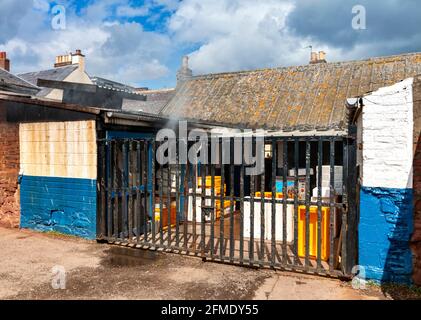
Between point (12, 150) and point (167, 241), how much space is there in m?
4.96

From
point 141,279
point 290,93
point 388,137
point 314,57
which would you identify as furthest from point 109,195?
point 314,57

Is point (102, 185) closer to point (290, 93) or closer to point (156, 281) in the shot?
point (156, 281)

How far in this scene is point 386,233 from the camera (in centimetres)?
482

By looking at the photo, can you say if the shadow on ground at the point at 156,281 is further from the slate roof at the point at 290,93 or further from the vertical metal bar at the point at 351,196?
the slate roof at the point at 290,93

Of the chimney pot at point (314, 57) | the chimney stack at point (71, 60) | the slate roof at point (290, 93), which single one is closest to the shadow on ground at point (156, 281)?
the slate roof at point (290, 93)

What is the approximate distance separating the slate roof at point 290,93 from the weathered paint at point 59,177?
6.91 m

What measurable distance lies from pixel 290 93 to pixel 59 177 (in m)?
10.6

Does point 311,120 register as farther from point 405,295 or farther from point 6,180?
point 6,180

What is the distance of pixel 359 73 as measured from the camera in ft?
47.9

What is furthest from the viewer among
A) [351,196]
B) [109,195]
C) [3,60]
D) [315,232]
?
[3,60]

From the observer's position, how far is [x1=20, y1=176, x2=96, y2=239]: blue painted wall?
294 inches

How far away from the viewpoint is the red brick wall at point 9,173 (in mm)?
8703

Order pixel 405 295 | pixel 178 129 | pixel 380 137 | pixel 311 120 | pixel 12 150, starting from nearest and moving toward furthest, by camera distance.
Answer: pixel 405 295
pixel 380 137
pixel 12 150
pixel 178 129
pixel 311 120
